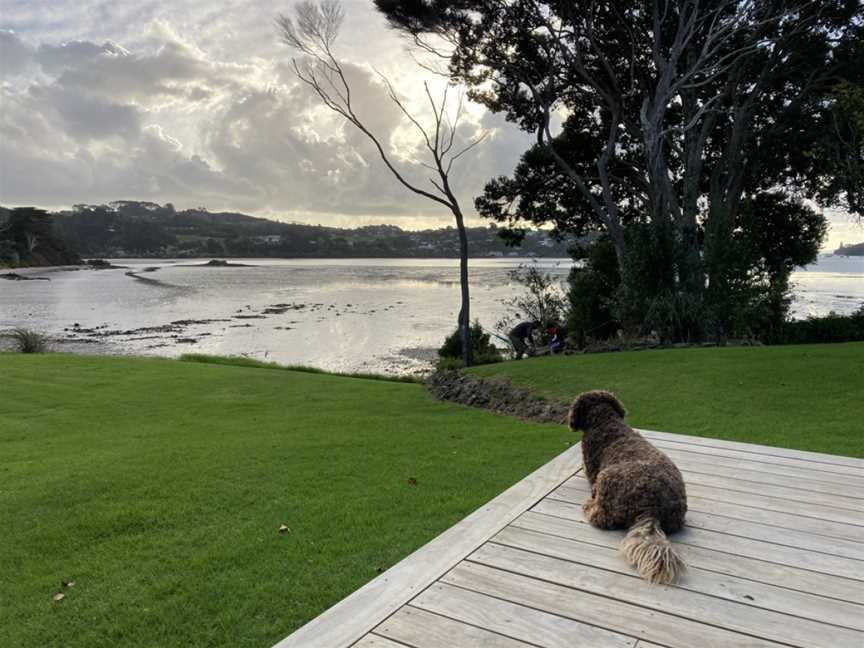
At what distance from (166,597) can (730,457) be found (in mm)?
3568

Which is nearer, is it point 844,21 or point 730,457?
point 730,457

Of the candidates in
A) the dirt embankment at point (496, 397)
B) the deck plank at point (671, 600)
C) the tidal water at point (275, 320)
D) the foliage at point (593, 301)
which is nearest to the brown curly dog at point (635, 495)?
the deck plank at point (671, 600)

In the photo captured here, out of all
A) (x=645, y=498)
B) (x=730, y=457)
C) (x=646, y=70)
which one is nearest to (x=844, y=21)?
(x=646, y=70)

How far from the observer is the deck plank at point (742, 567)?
6.44 feet

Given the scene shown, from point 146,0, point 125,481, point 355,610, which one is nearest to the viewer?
point 355,610

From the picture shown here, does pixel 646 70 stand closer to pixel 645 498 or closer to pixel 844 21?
pixel 844 21

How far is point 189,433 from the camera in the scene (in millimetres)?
7207

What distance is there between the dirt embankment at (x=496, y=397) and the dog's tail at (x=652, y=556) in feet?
18.8

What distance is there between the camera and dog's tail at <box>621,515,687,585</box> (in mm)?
2016

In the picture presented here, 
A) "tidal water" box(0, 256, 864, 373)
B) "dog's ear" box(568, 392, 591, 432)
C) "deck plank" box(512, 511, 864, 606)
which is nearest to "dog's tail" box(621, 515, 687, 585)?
"deck plank" box(512, 511, 864, 606)

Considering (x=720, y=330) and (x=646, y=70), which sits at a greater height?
(x=646, y=70)

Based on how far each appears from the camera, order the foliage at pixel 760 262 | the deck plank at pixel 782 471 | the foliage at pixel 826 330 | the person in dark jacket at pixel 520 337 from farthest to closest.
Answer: the person in dark jacket at pixel 520 337 < the foliage at pixel 826 330 < the foliage at pixel 760 262 < the deck plank at pixel 782 471

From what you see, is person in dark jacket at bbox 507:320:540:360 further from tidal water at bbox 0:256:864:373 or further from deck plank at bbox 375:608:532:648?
deck plank at bbox 375:608:532:648

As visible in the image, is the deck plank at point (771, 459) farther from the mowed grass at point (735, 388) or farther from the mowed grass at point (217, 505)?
the mowed grass at point (735, 388)
